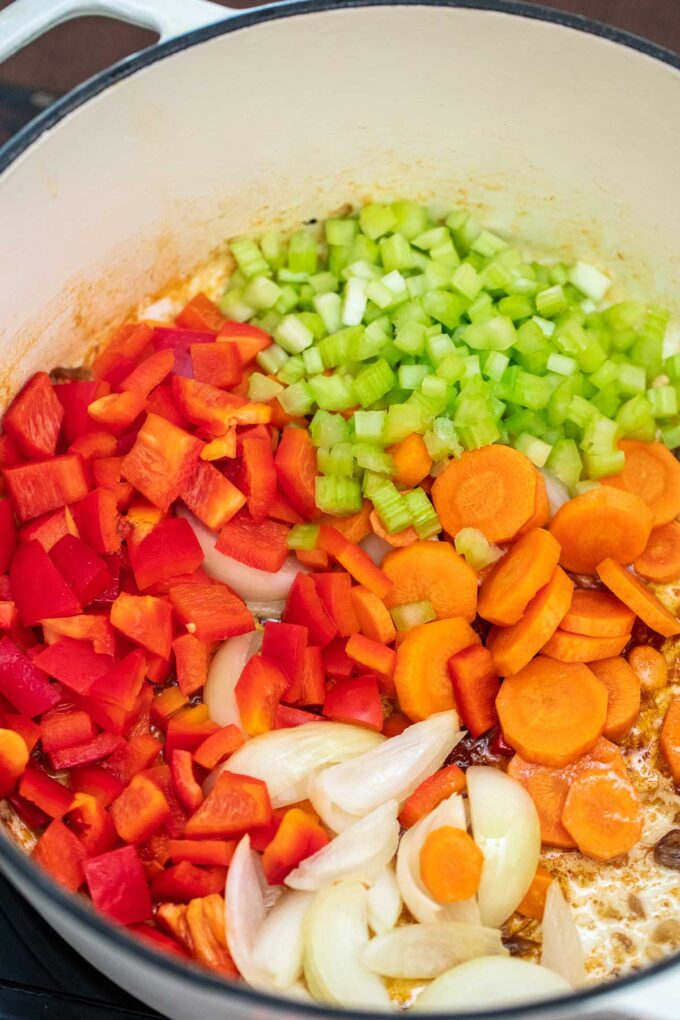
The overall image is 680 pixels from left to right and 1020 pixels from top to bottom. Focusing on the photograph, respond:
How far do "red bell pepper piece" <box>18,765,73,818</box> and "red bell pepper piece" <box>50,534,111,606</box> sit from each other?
0.34 m

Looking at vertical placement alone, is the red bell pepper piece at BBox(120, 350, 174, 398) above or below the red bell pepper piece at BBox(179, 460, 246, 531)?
above

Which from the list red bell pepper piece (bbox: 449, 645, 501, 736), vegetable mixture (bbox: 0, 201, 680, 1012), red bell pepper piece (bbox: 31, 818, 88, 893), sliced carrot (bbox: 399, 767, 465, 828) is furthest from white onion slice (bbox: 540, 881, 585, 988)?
red bell pepper piece (bbox: 31, 818, 88, 893)

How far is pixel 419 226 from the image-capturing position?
242cm

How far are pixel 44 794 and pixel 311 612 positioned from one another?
596mm

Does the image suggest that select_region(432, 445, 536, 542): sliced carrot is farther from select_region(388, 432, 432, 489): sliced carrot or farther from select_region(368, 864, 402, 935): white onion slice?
select_region(368, 864, 402, 935): white onion slice

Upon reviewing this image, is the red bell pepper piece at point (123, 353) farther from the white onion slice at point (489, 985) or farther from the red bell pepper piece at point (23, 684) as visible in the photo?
the white onion slice at point (489, 985)

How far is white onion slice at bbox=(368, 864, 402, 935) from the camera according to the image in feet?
5.61

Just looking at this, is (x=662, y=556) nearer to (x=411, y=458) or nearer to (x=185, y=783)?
(x=411, y=458)

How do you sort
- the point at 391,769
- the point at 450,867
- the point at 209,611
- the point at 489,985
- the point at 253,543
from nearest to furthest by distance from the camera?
the point at 489,985 → the point at 450,867 → the point at 391,769 → the point at 209,611 → the point at 253,543

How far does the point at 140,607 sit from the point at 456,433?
774 millimetres

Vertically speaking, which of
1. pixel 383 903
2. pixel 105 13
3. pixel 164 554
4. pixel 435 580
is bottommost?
pixel 383 903

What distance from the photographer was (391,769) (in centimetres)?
181

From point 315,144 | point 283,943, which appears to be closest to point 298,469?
point 315,144

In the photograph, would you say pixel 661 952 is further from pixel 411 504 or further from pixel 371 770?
pixel 411 504
